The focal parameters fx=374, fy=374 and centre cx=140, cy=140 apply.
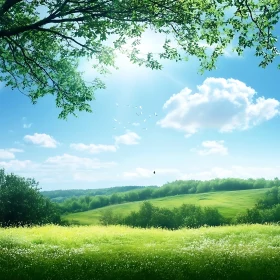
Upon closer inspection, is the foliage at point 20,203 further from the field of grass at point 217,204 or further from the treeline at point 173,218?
the field of grass at point 217,204

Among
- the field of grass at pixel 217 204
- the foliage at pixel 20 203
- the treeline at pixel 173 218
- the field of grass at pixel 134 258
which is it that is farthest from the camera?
the field of grass at pixel 217 204

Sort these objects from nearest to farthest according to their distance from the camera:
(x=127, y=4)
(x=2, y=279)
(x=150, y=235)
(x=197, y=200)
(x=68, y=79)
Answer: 1. (x=2, y=279)
2. (x=127, y=4)
3. (x=68, y=79)
4. (x=150, y=235)
5. (x=197, y=200)

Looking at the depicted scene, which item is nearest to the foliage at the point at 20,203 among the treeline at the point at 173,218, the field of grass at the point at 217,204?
the treeline at the point at 173,218

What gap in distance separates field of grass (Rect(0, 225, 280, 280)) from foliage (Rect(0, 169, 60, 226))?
140 feet

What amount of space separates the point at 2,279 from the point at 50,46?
15.9 m

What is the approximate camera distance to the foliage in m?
66.3

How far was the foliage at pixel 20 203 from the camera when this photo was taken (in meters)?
66.3

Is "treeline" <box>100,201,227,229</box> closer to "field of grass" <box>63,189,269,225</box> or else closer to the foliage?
"field of grass" <box>63,189,269,225</box>

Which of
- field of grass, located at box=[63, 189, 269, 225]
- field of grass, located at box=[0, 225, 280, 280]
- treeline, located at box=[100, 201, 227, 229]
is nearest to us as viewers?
field of grass, located at box=[0, 225, 280, 280]

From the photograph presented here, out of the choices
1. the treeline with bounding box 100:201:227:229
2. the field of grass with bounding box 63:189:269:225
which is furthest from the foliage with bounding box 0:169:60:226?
the field of grass with bounding box 63:189:269:225

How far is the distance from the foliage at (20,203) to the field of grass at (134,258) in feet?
140

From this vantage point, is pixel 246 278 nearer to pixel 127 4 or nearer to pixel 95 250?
pixel 95 250

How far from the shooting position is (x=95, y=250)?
2166cm

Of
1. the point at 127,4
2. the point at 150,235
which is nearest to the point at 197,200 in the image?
the point at 150,235
